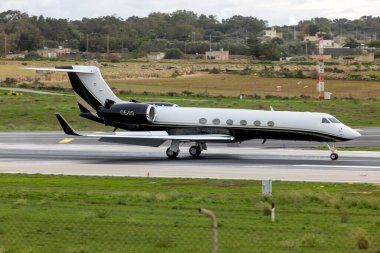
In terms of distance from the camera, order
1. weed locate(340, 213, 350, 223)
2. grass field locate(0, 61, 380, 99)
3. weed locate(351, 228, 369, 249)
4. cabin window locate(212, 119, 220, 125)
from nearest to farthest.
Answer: weed locate(351, 228, 369, 249), weed locate(340, 213, 350, 223), cabin window locate(212, 119, 220, 125), grass field locate(0, 61, 380, 99)

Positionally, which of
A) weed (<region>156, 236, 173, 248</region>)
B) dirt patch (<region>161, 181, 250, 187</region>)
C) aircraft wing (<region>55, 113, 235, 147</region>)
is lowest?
dirt patch (<region>161, 181, 250, 187</region>)

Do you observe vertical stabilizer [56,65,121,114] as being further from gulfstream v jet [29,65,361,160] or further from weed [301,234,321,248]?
weed [301,234,321,248]

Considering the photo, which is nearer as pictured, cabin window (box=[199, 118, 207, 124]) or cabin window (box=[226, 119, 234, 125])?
cabin window (box=[226, 119, 234, 125])

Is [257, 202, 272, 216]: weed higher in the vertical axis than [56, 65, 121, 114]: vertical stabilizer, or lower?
lower

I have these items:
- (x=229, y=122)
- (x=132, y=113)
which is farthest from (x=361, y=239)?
(x=132, y=113)

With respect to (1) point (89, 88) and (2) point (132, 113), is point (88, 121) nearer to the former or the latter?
(1) point (89, 88)

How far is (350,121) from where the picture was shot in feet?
202

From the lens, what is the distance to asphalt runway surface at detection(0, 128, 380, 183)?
35.3 m

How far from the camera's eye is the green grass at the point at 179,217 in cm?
1620

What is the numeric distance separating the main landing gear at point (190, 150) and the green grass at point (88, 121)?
55.5ft

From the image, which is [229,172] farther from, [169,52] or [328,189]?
[169,52]

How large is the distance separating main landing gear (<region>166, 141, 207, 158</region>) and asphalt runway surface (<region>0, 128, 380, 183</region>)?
1.06ft

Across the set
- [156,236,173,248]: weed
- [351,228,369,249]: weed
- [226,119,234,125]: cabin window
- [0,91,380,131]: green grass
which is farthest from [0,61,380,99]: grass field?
[156,236,173,248]: weed

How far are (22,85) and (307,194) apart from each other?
68803 mm
